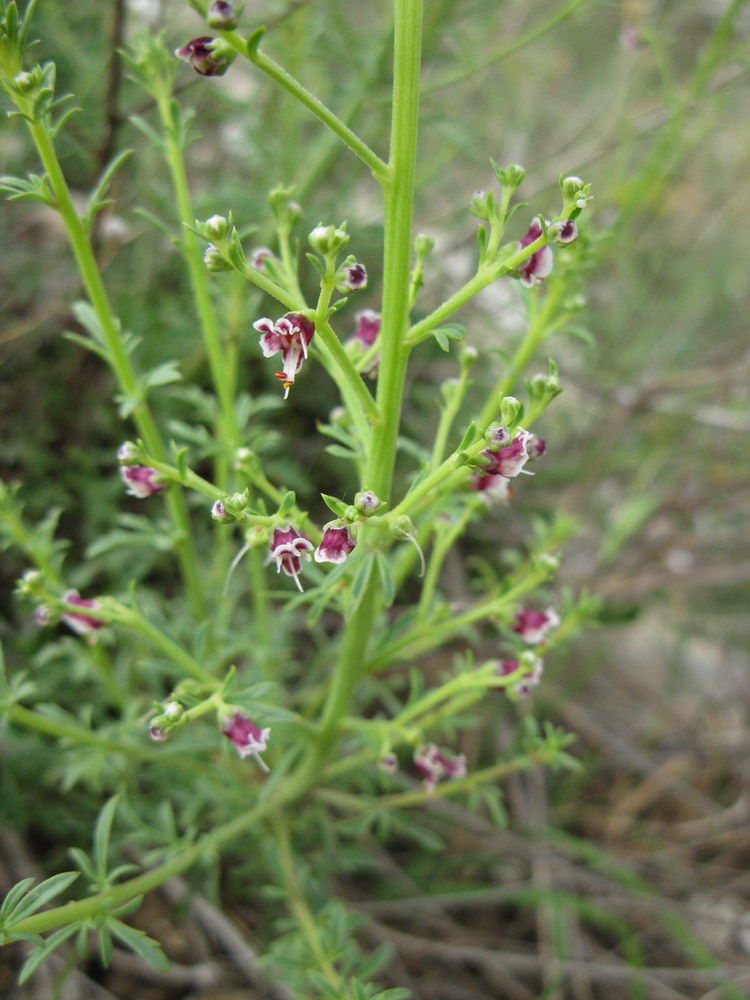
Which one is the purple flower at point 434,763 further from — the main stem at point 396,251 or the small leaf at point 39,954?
the small leaf at point 39,954

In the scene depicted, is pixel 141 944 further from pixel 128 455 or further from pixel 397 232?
pixel 397 232

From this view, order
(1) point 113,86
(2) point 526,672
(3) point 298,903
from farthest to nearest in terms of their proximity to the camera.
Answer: (1) point 113,86 → (3) point 298,903 → (2) point 526,672

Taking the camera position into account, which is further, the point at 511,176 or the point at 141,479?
the point at 141,479

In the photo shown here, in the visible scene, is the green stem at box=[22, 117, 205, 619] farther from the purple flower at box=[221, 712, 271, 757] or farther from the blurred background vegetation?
the purple flower at box=[221, 712, 271, 757]

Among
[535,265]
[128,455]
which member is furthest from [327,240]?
[128,455]

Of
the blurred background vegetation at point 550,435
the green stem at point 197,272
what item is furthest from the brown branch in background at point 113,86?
the green stem at point 197,272

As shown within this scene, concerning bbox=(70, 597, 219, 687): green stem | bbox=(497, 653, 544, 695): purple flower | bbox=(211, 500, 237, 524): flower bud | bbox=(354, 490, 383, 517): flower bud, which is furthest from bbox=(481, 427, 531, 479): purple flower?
bbox=(70, 597, 219, 687): green stem

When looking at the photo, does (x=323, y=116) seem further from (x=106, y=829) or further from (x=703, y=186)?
(x=703, y=186)
